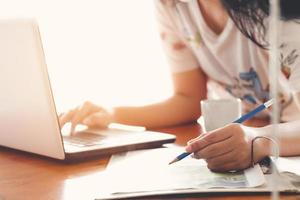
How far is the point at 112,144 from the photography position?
93 cm

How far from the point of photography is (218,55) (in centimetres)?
135

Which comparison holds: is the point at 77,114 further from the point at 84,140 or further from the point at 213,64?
the point at 213,64

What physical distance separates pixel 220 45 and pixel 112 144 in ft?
1.72

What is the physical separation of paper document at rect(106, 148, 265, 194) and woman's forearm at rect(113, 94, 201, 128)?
1.20ft

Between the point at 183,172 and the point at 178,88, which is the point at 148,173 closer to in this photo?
the point at 183,172

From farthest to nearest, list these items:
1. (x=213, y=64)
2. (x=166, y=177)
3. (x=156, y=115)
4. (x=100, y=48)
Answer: (x=100, y=48)
(x=213, y=64)
(x=156, y=115)
(x=166, y=177)

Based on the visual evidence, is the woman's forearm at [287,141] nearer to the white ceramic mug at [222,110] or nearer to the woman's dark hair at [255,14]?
the white ceramic mug at [222,110]

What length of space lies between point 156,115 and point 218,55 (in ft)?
0.86

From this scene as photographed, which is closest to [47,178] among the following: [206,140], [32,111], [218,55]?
[32,111]

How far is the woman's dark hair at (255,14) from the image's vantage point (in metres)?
0.96

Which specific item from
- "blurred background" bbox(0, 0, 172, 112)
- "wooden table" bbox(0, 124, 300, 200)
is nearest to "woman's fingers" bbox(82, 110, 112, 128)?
"wooden table" bbox(0, 124, 300, 200)

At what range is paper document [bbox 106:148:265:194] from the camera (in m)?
0.67

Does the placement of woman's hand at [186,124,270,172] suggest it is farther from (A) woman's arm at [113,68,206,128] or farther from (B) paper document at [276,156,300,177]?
(A) woman's arm at [113,68,206,128]

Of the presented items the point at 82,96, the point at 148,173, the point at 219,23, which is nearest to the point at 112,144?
the point at 148,173
